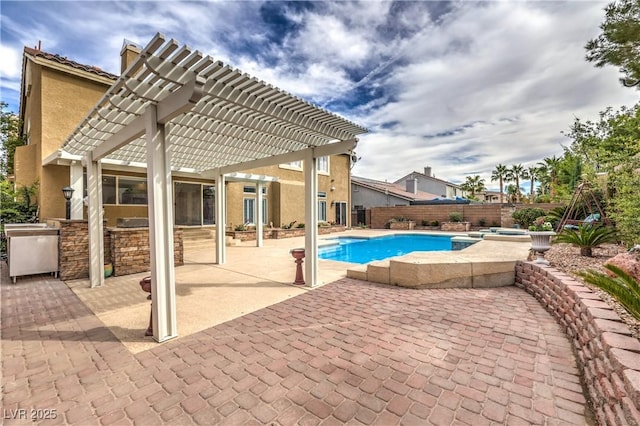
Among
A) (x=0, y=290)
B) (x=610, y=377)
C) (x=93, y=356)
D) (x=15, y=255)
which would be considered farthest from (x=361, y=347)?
(x=15, y=255)

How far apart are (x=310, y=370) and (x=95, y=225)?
22.6 feet

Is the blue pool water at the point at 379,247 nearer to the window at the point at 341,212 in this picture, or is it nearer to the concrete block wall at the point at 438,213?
the concrete block wall at the point at 438,213

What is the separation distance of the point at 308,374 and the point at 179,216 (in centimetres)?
1301

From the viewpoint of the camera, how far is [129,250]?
8.04 m

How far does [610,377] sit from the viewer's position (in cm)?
225

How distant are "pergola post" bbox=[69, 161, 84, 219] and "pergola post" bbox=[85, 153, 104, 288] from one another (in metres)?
3.30

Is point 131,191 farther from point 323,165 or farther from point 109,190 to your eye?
A: point 323,165

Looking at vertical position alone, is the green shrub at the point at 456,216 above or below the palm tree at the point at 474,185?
below

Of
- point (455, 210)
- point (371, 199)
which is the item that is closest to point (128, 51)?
point (455, 210)

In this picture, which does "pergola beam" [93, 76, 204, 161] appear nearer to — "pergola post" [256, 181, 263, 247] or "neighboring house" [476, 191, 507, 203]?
"pergola post" [256, 181, 263, 247]

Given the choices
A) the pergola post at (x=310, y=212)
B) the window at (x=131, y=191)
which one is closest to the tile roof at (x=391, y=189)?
the window at (x=131, y=191)

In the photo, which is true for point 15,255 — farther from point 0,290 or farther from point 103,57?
point 103,57

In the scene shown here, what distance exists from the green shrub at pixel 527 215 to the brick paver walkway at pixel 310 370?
55.3 ft

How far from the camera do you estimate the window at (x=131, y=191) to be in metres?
11.8
